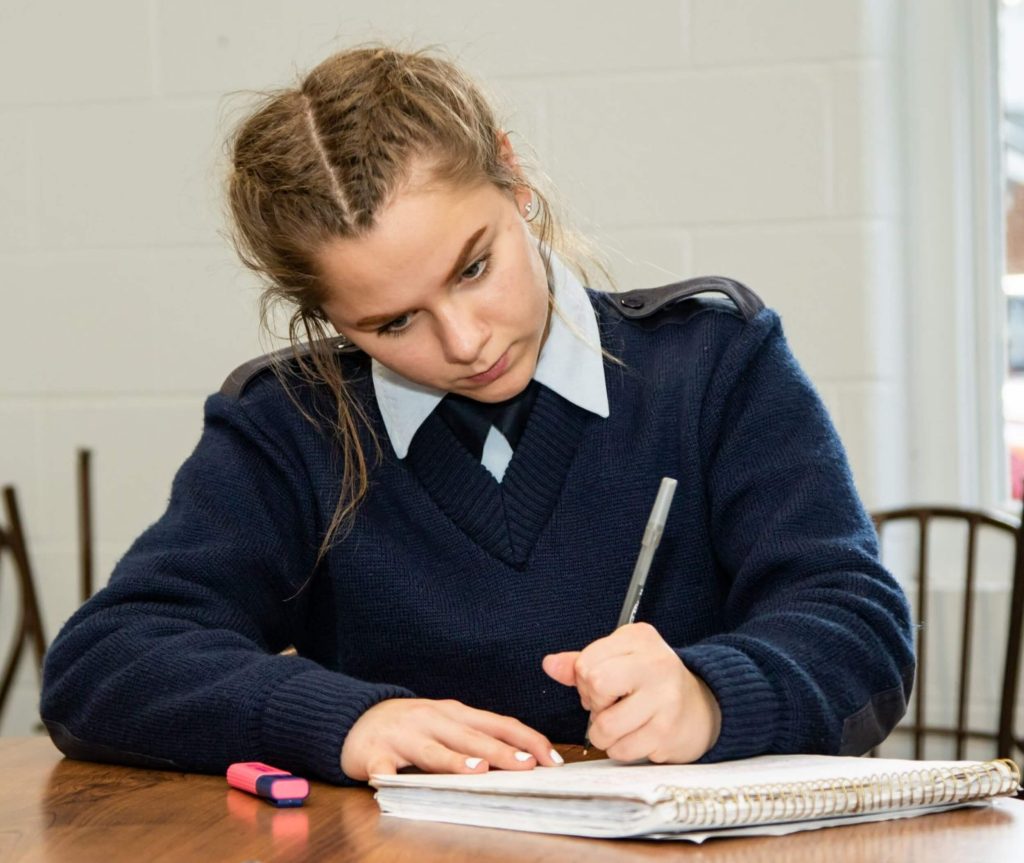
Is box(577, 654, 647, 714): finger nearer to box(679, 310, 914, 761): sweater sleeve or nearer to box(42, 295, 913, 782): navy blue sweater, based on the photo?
box(679, 310, 914, 761): sweater sleeve

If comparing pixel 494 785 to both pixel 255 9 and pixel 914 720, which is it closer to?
pixel 914 720

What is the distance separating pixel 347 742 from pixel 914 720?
1.37 m

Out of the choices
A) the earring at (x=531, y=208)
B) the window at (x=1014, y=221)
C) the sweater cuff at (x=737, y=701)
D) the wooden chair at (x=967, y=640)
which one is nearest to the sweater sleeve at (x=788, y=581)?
the sweater cuff at (x=737, y=701)

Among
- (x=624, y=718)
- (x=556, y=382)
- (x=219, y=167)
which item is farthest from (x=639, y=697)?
(x=219, y=167)

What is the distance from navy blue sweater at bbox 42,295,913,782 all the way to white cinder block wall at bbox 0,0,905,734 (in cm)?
83

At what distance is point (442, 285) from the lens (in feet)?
3.55

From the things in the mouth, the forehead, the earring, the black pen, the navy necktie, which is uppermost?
the earring

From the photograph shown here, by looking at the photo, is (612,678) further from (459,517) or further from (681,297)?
(681,297)

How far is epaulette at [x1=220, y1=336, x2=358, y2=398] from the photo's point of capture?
1.35 meters

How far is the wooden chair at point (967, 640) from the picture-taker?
1.85 m

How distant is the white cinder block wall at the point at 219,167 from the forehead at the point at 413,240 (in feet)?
3.34

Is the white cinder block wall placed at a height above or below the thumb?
above

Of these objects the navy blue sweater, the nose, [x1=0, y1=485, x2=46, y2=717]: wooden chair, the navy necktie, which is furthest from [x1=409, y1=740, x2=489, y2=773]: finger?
[x1=0, y1=485, x2=46, y2=717]: wooden chair

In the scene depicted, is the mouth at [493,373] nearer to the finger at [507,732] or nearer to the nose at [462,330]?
the nose at [462,330]
